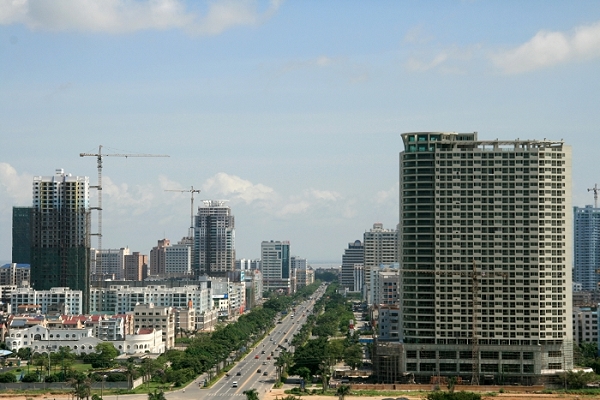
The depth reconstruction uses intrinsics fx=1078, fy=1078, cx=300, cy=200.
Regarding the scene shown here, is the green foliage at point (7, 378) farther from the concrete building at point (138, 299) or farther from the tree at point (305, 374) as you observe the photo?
the concrete building at point (138, 299)

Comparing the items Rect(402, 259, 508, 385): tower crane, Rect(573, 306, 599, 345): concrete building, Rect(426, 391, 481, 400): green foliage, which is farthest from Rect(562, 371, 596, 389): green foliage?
Rect(573, 306, 599, 345): concrete building

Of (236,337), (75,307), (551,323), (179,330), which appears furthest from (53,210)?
(551,323)

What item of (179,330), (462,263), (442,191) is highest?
(442,191)

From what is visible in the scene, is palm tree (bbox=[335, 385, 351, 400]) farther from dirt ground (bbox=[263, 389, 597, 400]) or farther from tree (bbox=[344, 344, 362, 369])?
tree (bbox=[344, 344, 362, 369])

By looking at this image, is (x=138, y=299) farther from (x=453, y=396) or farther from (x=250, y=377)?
(x=453, y=396)

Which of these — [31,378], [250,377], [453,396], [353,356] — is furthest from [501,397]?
[31,378]

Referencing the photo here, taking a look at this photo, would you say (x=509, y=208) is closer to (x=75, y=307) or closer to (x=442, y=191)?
(x=442, y=191)
